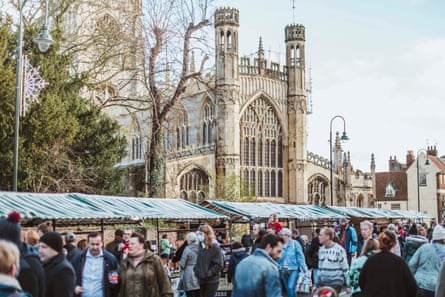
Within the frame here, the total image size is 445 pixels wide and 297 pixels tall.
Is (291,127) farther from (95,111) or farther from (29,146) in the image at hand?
(29,146)

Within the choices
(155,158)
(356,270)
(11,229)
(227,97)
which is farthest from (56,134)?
(227,97)

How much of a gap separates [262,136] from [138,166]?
30.7 ft

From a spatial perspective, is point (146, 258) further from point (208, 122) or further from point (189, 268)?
point (208, 122)

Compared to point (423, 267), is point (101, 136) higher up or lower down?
higher up

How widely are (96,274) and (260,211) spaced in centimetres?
1510

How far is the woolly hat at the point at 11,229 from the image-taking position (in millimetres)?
5902

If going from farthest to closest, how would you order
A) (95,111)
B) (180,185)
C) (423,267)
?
(180,185), (95,111), (423,267)

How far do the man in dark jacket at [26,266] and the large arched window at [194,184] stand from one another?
124ft

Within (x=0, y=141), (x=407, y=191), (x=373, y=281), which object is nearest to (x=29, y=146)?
(x=0, y=141)

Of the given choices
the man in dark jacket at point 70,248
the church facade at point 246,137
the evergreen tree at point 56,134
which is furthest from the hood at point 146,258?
the church facade at point 246,137

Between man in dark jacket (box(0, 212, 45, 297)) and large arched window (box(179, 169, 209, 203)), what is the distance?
1485 inches

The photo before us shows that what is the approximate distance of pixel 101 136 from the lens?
90.1 ft

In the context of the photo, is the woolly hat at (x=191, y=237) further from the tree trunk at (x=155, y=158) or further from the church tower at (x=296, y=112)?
the church tower at (x=296, y=112)

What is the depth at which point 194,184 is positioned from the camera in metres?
44.8
